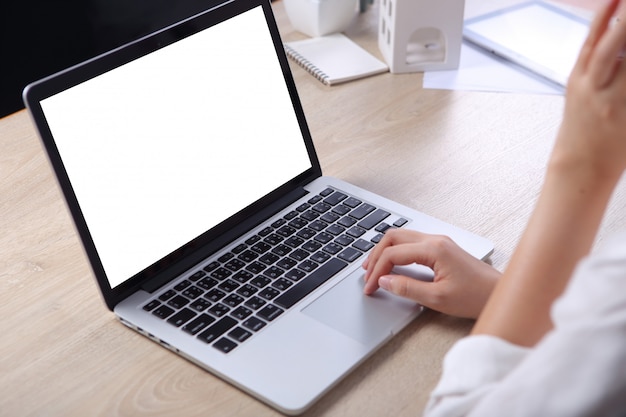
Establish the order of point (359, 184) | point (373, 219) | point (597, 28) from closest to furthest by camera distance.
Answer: point (597, 28) < point (373, 219) < point (359, 184)

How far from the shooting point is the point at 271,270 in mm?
933

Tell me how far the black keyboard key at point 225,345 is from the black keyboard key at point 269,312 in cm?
5

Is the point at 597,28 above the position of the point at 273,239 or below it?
above

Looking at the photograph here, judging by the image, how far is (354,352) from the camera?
32.1 inches

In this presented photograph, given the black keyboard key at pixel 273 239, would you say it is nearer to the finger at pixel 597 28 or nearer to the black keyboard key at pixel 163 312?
the black keyboard key at pixel 163 312

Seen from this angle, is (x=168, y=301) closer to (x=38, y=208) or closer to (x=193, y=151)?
(x=193, y=151)

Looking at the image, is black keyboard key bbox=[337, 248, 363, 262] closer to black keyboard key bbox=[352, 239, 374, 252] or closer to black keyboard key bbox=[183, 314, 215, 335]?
black keyboard key bbox=[352, 239, 374, 252]

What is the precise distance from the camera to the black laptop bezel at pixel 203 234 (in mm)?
831

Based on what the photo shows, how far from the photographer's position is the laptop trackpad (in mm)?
846

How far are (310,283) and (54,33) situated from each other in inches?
45.8

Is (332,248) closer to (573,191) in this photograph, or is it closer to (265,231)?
(265,231)

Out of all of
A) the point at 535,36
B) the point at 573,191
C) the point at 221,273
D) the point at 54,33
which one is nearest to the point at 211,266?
the point at 221,273

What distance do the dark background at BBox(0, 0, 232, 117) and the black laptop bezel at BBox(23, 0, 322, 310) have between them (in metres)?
0.61

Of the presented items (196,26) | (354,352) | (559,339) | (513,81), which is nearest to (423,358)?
(354,352)
